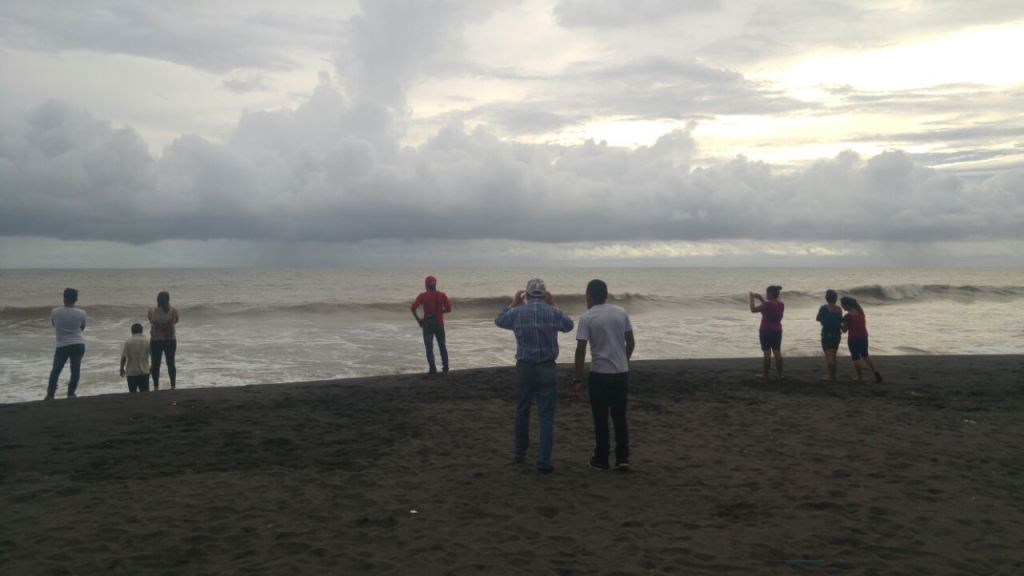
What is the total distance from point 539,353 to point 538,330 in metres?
0.23

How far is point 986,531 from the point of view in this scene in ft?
16.9

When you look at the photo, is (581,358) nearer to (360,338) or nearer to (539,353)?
(539,353)

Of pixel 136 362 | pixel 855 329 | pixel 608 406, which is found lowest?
pixel 136 362

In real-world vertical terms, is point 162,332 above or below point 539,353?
below

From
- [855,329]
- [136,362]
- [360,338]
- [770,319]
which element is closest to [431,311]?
[136,362]

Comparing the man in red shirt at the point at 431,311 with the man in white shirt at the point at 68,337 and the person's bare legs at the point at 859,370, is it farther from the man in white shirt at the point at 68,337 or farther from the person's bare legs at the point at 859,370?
the person's bare legs at the point at 859,370

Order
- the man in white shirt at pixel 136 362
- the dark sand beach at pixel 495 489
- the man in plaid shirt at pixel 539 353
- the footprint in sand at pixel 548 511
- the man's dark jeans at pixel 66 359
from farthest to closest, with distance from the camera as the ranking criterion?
the man in white shirt at pixel 136 362 < the man's dark jeans at pixel 66 359 < the man in plaid shirt at pixel 539 353 < the footprint in sand at pixel 548 511 < the dark sand beach at pixel 495 489

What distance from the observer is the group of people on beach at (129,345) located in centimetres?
1103

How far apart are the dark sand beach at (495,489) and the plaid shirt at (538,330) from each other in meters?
1.23

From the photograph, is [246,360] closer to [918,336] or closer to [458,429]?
[458,429]

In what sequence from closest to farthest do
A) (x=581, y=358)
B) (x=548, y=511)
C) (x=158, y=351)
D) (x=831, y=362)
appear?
(x=548, y=511)
(x=581, y=358)
(x=158, y=351)
(x=831, y=362)

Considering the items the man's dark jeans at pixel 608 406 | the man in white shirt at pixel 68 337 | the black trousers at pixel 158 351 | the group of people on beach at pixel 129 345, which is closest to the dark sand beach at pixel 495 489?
the man's dark jeans at pixel 608 406

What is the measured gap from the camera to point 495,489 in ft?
20.9

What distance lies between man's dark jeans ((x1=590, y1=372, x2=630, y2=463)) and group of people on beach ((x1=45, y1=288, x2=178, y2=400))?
755 centimetres
